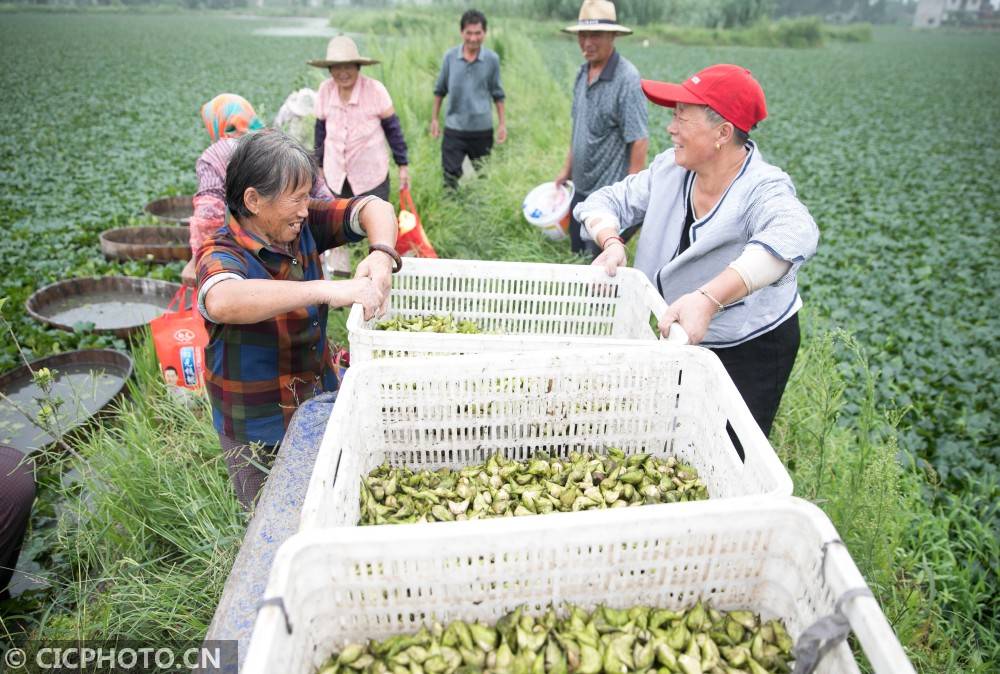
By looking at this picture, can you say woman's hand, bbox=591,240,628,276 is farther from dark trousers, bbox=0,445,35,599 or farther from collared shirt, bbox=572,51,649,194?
dark trousers, bbox=0,445,35,599

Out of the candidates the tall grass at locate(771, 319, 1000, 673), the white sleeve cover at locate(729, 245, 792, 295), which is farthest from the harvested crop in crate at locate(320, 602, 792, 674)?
the white sleeve cover at locate(729, 245, 792, 295)

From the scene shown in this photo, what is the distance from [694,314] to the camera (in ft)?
5.84

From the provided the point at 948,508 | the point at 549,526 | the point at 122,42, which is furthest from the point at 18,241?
the point at 122,42

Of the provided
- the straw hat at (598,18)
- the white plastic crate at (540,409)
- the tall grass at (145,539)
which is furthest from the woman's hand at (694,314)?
the straw hat at (598,18)

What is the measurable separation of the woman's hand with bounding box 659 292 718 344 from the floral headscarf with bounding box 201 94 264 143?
8.70 feet

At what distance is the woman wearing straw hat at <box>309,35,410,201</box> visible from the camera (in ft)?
14.2

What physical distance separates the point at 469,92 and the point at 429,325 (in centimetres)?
428

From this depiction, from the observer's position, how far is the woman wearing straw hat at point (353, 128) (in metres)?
4.32

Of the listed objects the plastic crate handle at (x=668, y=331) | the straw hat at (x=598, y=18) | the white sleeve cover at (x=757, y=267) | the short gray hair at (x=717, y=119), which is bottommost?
the plastic crate handle at (x=668, y=331)

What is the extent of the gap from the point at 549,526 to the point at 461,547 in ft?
0.54

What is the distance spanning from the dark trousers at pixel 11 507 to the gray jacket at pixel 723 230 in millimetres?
2355

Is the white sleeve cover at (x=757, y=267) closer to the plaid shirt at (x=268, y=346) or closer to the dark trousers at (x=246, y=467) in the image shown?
the plaid shirt at (x=268, y=346)

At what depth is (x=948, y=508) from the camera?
331 centimetres

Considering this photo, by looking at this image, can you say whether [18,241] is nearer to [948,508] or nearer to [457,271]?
[457,271]
